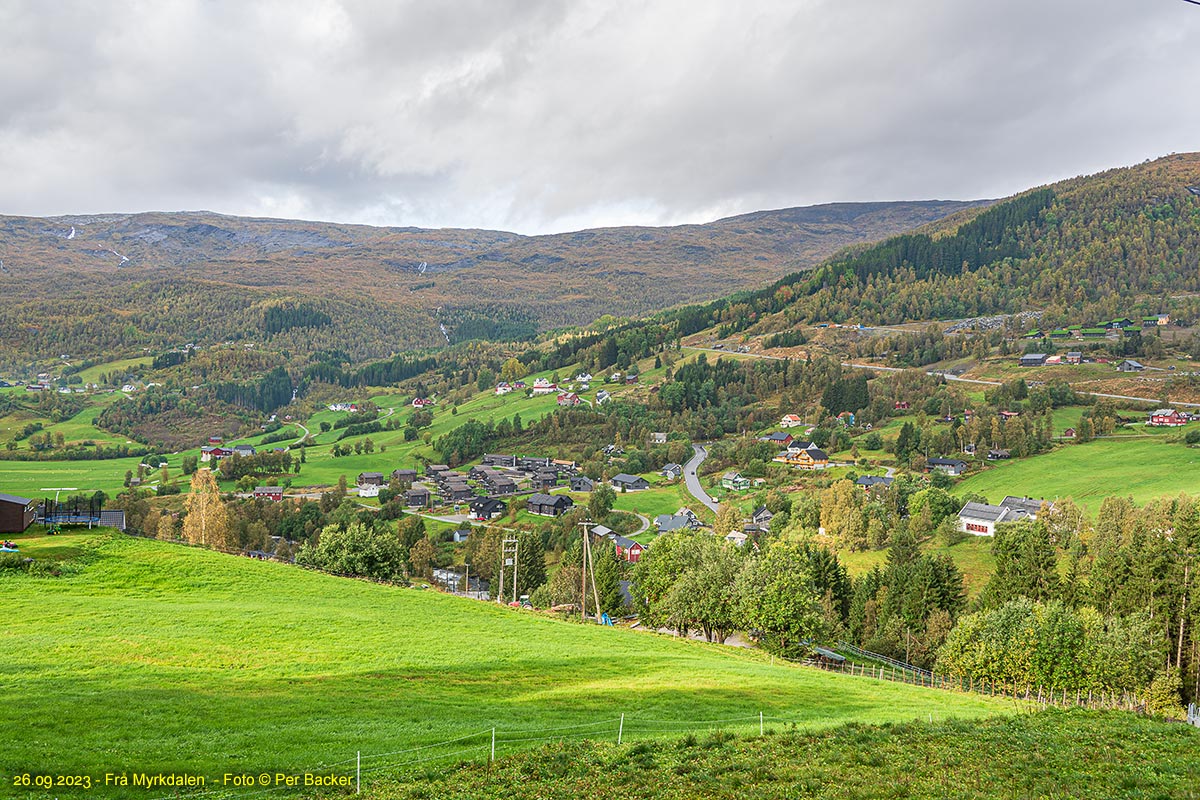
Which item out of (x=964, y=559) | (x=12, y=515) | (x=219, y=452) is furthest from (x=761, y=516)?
(x=219, y=452)

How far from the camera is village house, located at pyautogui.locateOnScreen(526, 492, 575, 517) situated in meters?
119

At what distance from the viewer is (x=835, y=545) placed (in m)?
88.0

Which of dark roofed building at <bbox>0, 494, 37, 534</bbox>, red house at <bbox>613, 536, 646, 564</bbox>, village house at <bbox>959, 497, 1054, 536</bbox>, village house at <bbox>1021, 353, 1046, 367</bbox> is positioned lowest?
red house at <bbox>613, 536, 646, 564</bbox>

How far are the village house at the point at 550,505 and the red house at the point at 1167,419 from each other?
9856 centimetres

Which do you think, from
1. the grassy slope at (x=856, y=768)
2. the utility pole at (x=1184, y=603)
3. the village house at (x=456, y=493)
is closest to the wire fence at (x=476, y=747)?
the grassy slope at (x=856, y=768)

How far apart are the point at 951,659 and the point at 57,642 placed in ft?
164

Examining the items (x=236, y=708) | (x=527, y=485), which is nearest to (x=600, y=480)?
(x=527, y=485)

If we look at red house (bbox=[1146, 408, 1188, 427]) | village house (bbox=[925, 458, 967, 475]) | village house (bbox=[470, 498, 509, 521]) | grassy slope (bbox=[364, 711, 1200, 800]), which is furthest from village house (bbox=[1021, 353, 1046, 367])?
grassy slope (bbox=[364, 711, 1200, 800])

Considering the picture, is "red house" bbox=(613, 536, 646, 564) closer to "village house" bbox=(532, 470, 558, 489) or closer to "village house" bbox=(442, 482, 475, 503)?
"village house" bbox=(532, 470, 558, 489)

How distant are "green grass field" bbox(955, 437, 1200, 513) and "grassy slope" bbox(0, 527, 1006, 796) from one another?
71.6 m

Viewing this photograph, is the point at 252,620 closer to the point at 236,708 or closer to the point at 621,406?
the point at 236,708

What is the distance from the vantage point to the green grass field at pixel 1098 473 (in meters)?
90.2

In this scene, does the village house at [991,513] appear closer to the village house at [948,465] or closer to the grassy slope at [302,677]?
the village house at [948,465]

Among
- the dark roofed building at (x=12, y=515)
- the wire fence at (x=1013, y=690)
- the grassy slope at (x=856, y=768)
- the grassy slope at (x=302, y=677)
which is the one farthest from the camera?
the dark roofed building at (x=12, y=515)
